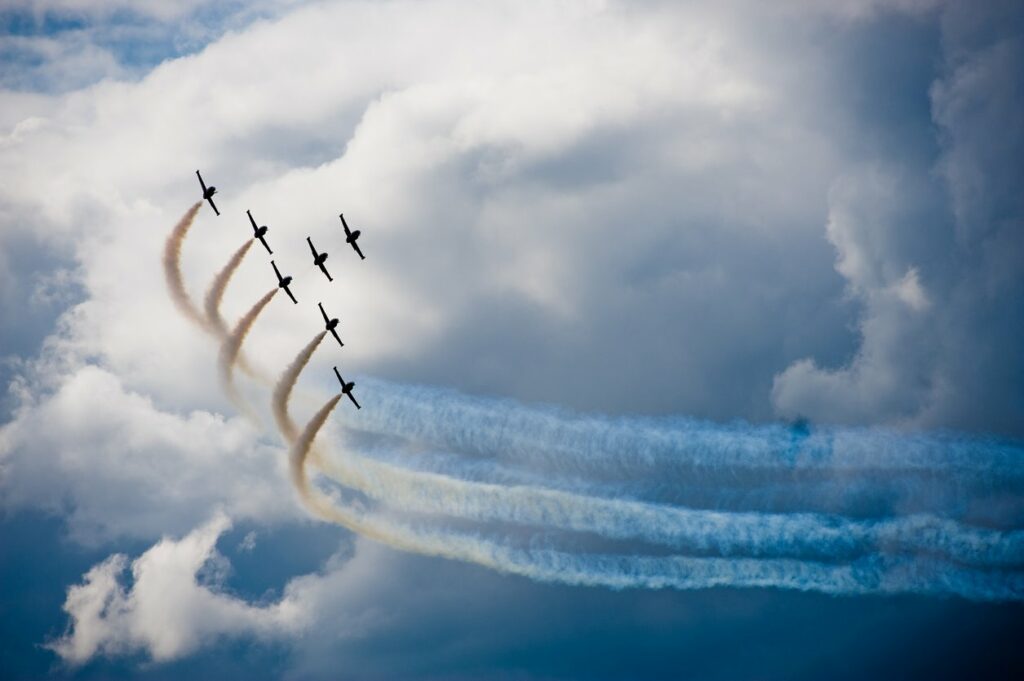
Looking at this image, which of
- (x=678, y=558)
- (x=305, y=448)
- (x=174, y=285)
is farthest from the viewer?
(x=174, y=285)

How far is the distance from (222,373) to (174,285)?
8994 mm

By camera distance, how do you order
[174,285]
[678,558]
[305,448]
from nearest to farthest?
[678,558] → [305,448] → [174,285]

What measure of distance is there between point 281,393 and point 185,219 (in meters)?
18.6

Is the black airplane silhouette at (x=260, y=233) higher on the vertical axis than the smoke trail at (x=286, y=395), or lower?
higher

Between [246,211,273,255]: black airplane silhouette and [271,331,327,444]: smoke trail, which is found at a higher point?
[246,211,273,255]: black airplane silhouette

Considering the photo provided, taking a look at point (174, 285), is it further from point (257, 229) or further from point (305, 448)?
point (305, 448)

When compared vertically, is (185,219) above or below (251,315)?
above

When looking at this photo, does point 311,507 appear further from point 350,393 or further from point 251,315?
point 251,315

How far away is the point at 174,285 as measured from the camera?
7462cm

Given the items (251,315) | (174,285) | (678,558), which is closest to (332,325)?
(251,315)

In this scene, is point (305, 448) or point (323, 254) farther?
point (323, 254)

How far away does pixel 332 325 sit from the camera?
7506cm

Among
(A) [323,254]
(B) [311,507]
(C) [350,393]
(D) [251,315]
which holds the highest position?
(A) [323,254]

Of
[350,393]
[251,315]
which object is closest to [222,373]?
[251,315]
